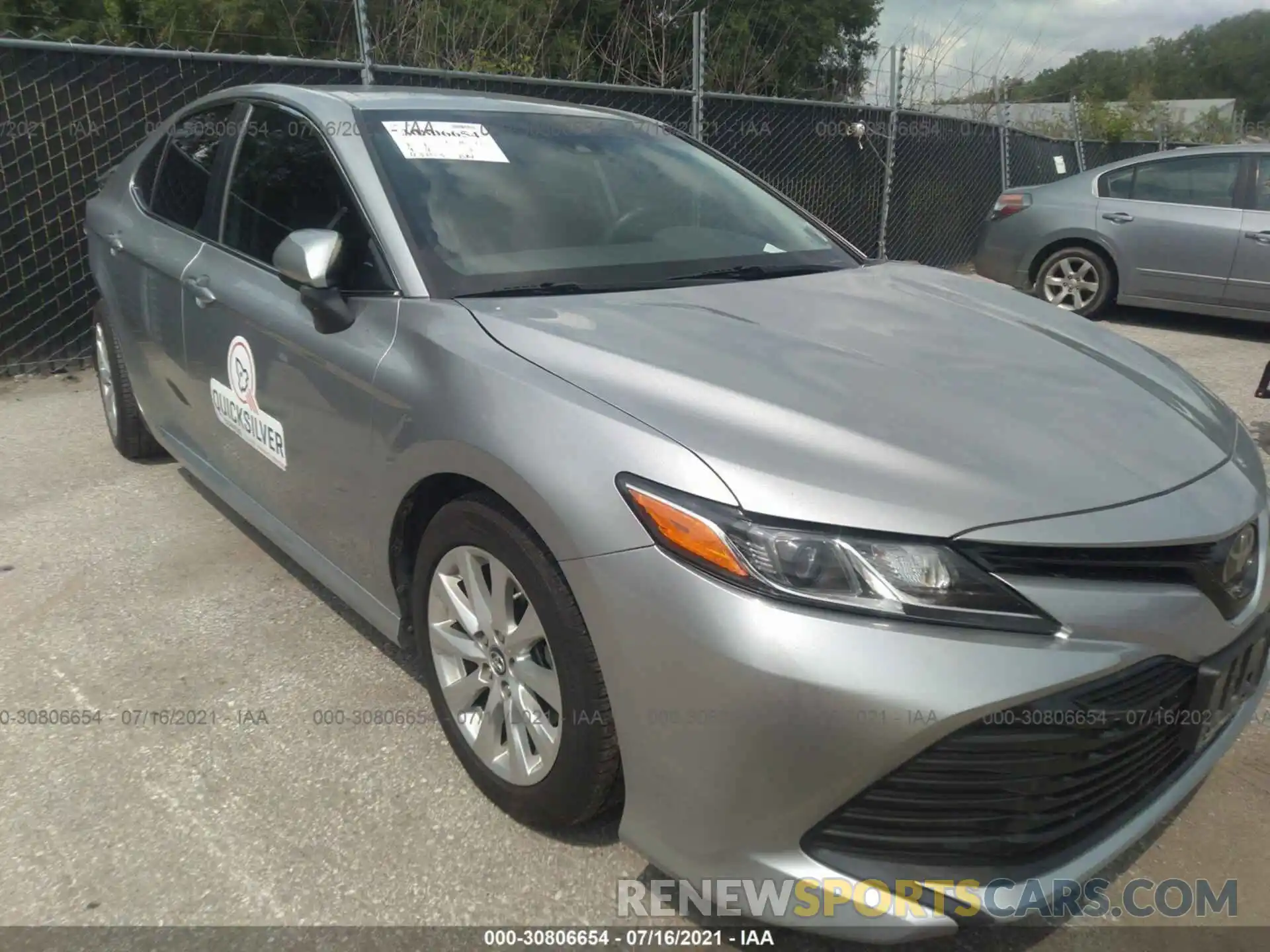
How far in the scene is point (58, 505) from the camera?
13.5ft

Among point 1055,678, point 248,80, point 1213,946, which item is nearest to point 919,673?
point 1055,678

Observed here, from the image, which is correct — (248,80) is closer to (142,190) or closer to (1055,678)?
(142,190)

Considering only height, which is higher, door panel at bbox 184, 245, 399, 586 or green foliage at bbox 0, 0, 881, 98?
green foliage at bbox 0, 0, 881, 98

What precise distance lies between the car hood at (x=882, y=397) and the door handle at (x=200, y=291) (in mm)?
1274

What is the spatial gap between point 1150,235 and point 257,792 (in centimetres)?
815

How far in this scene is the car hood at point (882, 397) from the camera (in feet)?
5.50

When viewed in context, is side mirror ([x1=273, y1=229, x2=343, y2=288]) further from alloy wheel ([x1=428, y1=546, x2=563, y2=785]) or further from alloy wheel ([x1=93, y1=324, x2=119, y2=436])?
alloy wheel ([x1=93, y1=324, x2=119, y2=436])

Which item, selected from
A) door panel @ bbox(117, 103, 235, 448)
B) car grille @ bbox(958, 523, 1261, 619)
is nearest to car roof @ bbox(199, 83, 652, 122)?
door panel @ bbox(117, 103, 235, 448)

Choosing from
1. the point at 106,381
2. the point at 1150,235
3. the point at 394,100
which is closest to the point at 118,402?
the point at 106,381

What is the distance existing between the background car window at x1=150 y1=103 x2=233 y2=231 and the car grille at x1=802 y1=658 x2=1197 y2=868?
299 cm

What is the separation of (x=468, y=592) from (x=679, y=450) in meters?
0.71

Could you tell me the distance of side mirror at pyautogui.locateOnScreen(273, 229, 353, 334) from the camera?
2.37m

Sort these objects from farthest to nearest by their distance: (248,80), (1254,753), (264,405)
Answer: (248,80) → (264,405) → (1254,753)

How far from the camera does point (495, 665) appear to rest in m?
2.16
